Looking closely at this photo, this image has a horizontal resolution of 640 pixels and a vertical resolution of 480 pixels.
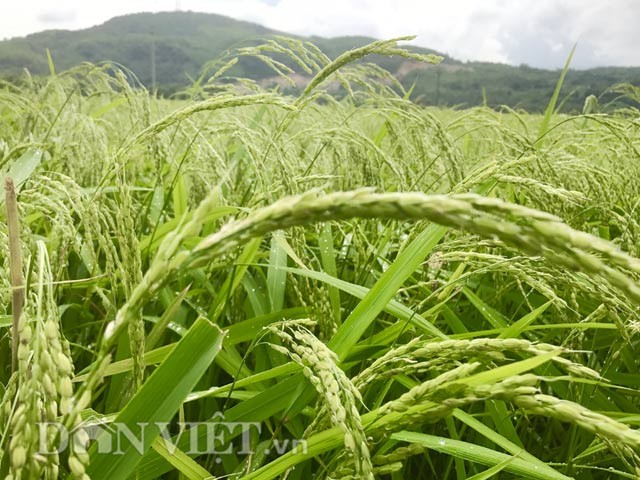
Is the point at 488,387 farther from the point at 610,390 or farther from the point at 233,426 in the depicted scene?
the point at 610,390

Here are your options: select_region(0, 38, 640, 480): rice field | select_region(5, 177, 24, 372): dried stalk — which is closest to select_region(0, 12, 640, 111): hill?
select_region(0, 38, 640, 480): rice field

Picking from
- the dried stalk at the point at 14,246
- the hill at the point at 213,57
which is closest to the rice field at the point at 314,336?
the dried stalk at the point at 14,246

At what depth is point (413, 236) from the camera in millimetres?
1209

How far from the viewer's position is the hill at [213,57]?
55.8 ft

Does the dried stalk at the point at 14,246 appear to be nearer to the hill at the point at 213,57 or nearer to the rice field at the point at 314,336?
the rice field at the point at 314,336

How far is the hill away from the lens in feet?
55.8

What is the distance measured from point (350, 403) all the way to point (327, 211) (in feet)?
1.19

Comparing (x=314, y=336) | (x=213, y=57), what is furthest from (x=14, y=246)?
(x=213, y=57)

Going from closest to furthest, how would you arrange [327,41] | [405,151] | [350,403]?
[350,403], [405,151], [327,41]

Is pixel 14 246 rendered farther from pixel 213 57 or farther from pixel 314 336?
pixel 213 57

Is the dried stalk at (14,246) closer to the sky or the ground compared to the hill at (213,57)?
closer to the ground

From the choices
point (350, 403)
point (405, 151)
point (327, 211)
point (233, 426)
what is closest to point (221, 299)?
point (233, 426)

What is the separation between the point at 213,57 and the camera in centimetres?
1841

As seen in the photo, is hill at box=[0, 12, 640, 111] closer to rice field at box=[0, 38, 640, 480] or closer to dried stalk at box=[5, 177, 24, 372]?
rice field at box=[0, 38, 640, 480]
